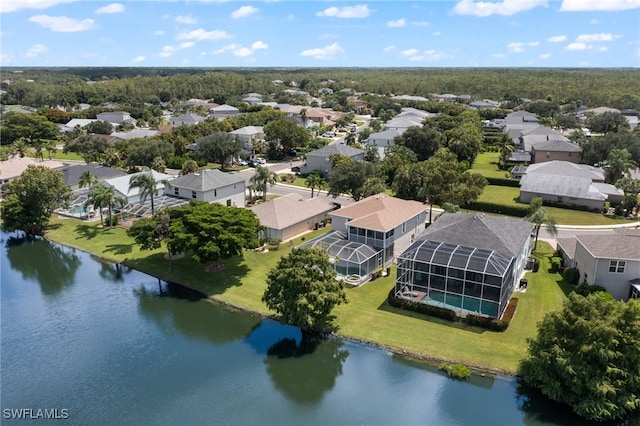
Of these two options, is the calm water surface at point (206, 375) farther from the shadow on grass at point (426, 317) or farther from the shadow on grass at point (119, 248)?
the shadow on grass at point (119, 248)

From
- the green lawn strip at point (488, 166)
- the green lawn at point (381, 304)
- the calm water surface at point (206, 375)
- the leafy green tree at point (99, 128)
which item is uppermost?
the leafy green tree at point (99, 128)

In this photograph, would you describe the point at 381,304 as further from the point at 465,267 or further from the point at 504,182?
the point at 504,182

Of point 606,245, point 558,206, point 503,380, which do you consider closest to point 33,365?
point 503,380

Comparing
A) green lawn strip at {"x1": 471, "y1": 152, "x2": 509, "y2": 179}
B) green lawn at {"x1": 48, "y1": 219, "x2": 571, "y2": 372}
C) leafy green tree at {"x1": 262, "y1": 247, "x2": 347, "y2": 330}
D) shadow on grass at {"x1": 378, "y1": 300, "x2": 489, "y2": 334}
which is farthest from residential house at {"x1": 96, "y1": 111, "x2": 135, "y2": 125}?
shadow on grass at {"x1": 378, "y1": 300, "x2": 489, "y2": 334}

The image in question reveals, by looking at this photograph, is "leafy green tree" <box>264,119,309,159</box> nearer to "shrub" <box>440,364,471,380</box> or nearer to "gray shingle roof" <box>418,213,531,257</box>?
"gray shingle roof" <box>418,213,531,257</box>

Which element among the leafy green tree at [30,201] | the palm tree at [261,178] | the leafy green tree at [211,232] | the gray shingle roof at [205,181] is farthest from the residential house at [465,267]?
the leafy green tree at [30,201]

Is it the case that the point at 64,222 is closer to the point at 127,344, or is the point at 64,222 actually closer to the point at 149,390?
the point at 127,344
